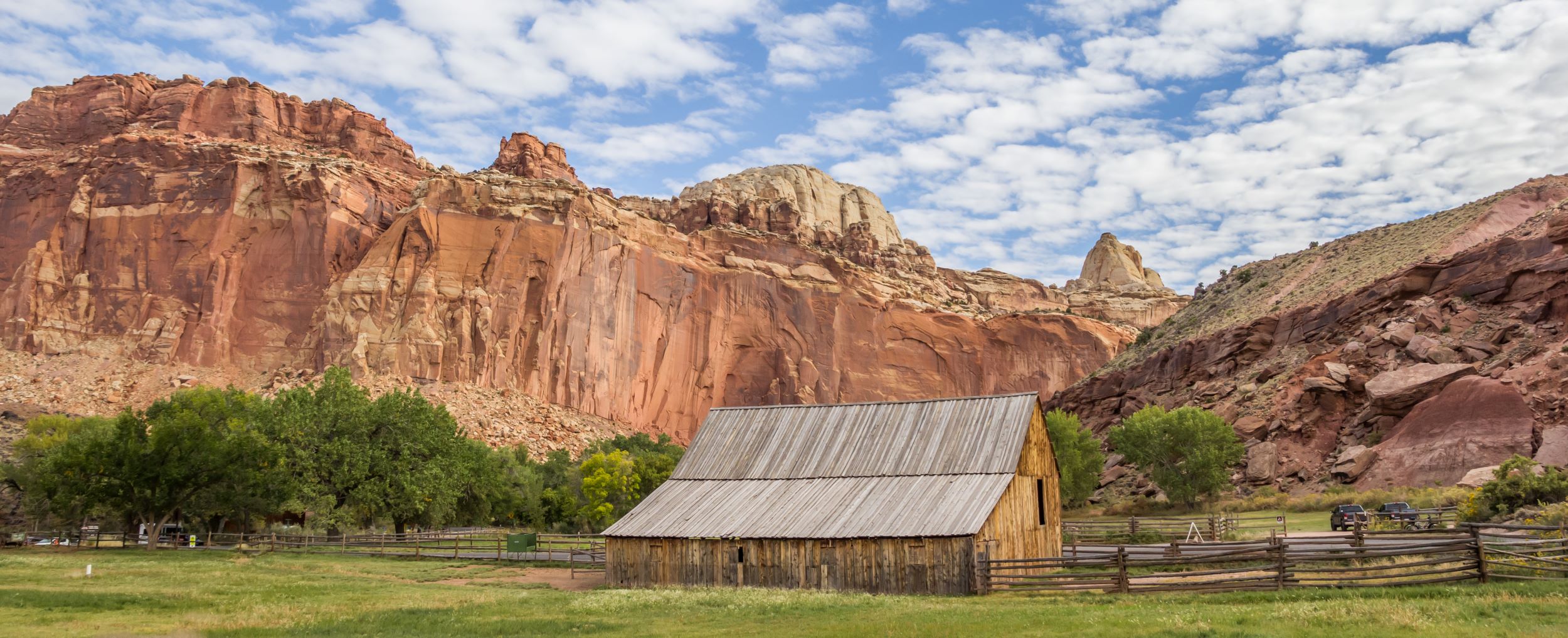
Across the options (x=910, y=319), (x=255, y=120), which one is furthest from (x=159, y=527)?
(x=910, y=319)

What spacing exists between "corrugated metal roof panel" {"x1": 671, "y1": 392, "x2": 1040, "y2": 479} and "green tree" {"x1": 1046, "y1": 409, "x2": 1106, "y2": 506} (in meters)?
23.6

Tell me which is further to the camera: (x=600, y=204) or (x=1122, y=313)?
(x=1122, y=313)

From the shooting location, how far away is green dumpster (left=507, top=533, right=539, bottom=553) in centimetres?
3709

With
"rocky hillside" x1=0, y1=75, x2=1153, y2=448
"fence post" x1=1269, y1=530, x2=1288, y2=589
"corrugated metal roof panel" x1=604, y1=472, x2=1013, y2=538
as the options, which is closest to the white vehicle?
"corrugated metal roof panel" x1=604, y1=472, x2=1013, y2=538

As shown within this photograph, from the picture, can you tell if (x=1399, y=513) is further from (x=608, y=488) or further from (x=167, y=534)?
(x=167, y=534)

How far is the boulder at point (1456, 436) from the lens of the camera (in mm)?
43469

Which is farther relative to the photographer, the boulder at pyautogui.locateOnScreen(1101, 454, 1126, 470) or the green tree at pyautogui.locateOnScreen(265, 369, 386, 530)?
the boulder at pyautogui.locateOnScreen(1101, 454, 1126, 470)

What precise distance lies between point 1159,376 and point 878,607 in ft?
178

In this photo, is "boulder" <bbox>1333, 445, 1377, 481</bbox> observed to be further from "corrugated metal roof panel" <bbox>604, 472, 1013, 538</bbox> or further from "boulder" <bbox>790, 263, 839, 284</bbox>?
"boulder" <bbox>790, 263, 839, 284</bbox>

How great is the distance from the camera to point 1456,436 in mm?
45375

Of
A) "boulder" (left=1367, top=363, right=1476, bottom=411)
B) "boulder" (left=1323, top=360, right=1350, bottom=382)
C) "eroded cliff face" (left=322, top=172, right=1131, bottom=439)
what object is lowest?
"boulder" (left=1367, top=363, right=1476, bottom=411)

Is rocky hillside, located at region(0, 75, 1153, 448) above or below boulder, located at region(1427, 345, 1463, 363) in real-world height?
above

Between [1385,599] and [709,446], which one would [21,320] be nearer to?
[709,446]

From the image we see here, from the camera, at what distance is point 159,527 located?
132 ft
